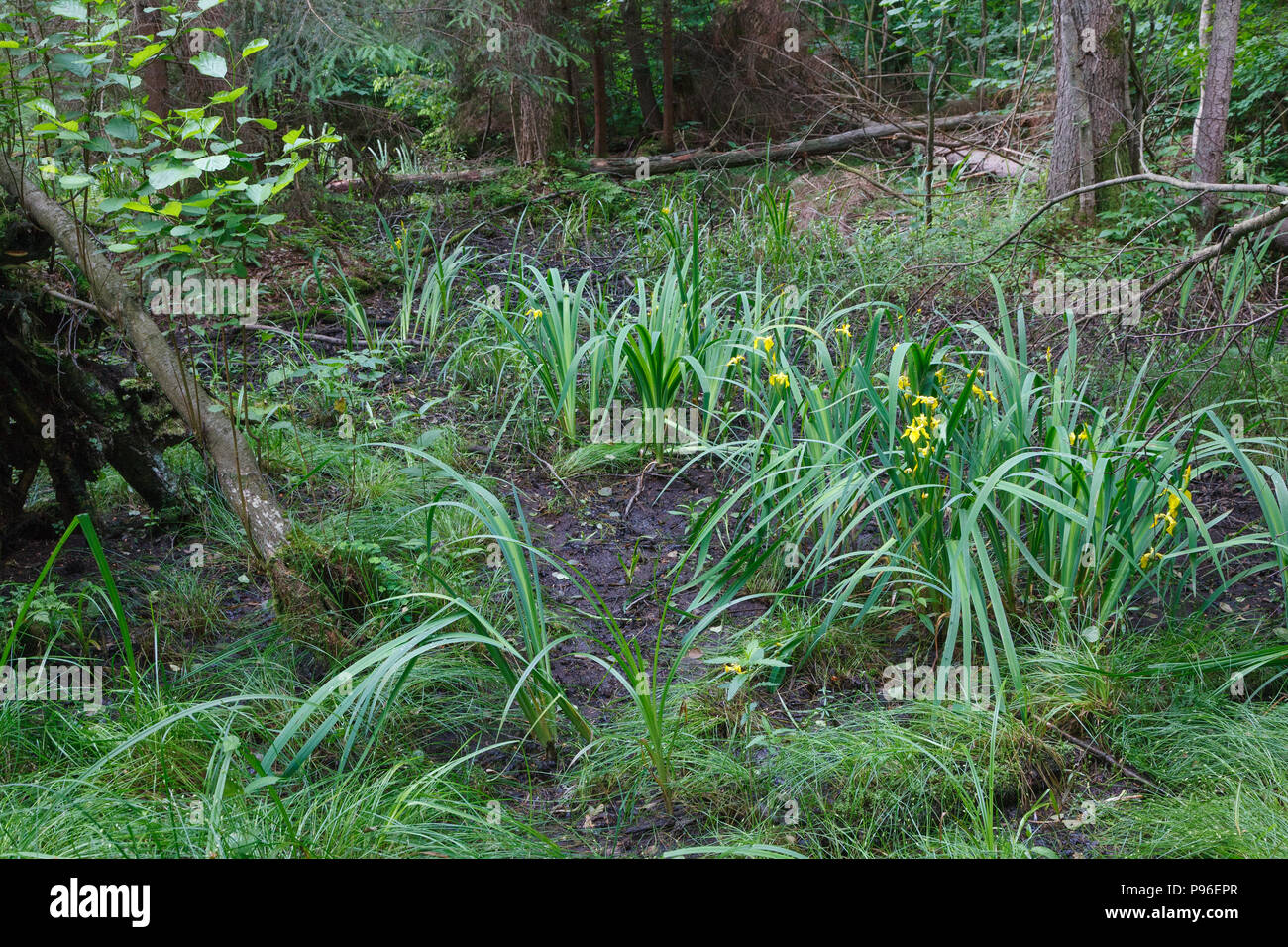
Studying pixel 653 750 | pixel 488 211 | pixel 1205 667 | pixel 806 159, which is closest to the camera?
pixel 653 750

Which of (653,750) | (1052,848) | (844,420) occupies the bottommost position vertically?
(1052,848)

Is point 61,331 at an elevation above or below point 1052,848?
above

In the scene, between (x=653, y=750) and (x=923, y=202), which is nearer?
(x=653, y=750)

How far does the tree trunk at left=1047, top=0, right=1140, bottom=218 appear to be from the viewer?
18.9 feet

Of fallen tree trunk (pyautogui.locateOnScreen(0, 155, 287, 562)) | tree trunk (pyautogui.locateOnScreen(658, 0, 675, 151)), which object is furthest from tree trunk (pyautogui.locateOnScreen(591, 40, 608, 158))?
fallen tree trunk (pyautogui.locateOnScreen(0, 155, 287, 562))

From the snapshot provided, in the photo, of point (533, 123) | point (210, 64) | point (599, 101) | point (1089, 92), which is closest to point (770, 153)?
point (599, 101)

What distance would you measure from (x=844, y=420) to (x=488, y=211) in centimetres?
455

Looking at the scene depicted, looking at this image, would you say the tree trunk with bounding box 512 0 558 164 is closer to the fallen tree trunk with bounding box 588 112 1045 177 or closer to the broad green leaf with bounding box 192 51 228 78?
the fallen tree trunk with bounding box 588 112 1045 177

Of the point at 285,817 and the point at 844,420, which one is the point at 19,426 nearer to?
the point at 285,817

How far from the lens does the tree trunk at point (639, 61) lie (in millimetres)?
9195

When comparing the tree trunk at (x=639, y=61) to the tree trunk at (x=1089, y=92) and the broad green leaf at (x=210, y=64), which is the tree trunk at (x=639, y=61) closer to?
the tree trunk at (x=1089, y=92)

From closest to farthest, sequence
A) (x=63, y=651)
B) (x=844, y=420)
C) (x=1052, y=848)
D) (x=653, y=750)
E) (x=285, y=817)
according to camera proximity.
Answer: (x=285, y=817) → (x=1052, y=848) → (x=653, y=750) → (x=63, y=651) → (x=844, y=420)

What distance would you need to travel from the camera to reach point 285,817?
1802 mm

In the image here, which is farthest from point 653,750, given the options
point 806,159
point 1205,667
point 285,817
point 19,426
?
point 806,159
